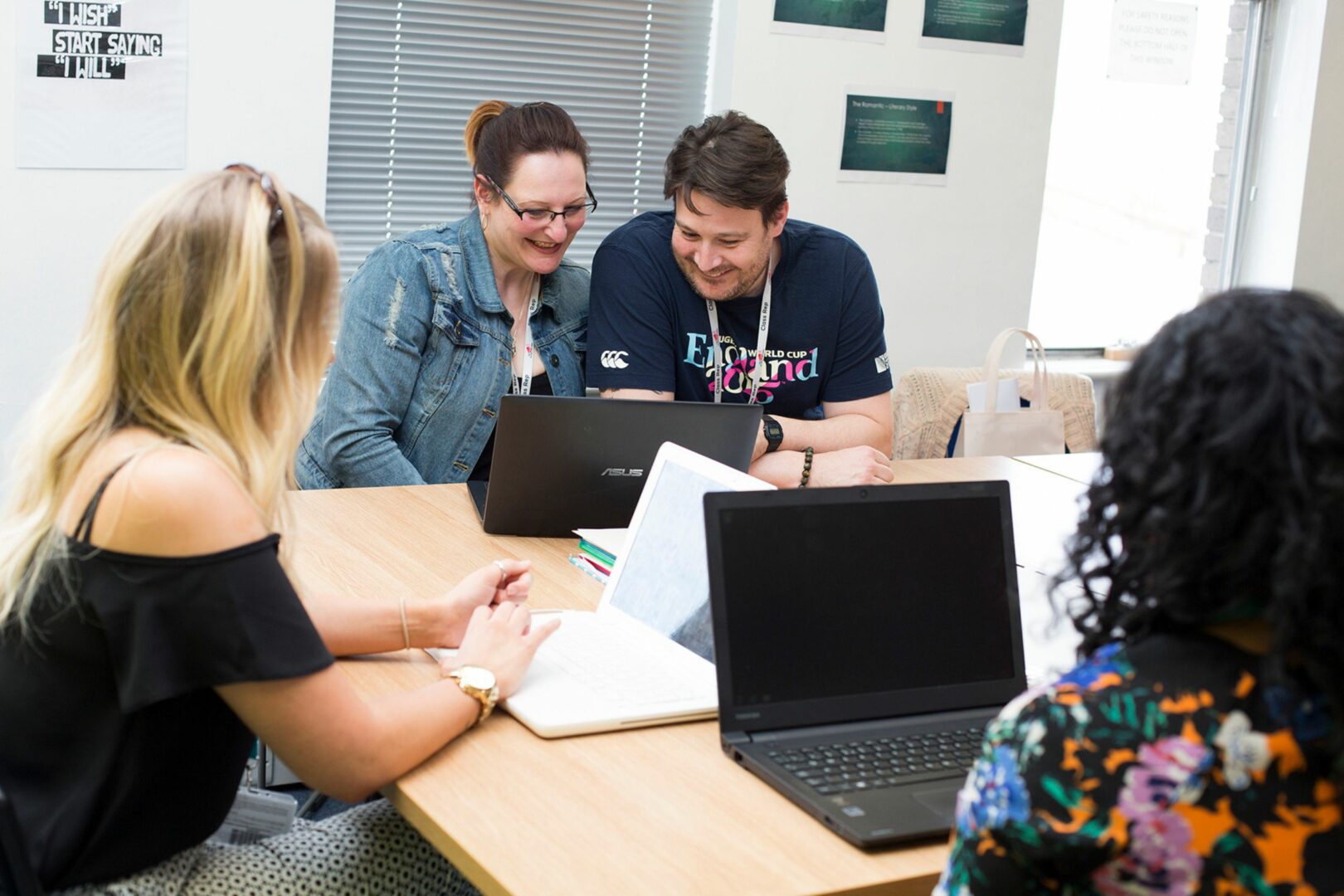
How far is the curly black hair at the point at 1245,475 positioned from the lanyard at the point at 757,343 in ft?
5.76

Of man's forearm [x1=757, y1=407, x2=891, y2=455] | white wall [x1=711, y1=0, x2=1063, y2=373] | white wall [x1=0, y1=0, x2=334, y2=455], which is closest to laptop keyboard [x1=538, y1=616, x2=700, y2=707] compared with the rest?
man's forearm [x1=757, y1=407, x2=891, y2=455]

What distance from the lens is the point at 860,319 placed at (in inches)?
109

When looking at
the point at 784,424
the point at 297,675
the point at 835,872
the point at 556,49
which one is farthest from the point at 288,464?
the point at 556,49

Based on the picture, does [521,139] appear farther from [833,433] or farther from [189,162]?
[189,162]

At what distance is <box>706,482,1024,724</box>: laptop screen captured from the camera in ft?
4.65

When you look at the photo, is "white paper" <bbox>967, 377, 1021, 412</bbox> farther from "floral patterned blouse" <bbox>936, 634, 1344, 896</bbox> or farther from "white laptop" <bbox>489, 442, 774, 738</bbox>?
"floral patterned blouse" <bbox>936, 634, 1344, 896</bbox>

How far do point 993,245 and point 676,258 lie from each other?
206 cm

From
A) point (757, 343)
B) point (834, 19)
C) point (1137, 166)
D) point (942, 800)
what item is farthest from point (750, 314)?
point (1137, 166)

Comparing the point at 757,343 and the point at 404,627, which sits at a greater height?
the point at 757,343

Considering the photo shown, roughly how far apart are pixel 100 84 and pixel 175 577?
7.29 feet

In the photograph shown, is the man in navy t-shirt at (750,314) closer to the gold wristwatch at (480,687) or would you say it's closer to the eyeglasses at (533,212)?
the eyeglasses at (533,212)

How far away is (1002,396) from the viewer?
3344mm

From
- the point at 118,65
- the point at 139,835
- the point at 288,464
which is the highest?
the point at 118,65

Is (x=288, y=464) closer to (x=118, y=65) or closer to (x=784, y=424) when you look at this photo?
(x=784, y=424)
